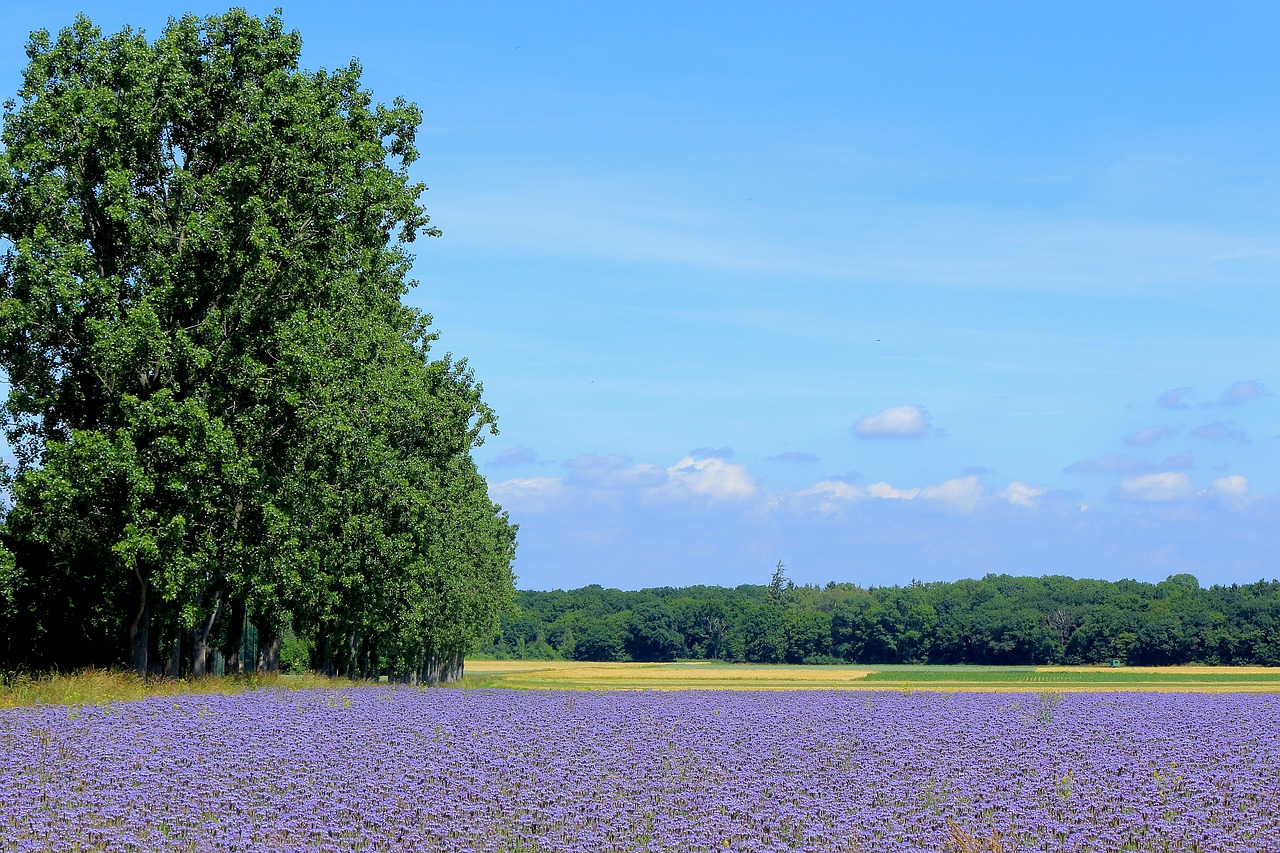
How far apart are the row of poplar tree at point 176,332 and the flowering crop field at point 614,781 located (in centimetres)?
897

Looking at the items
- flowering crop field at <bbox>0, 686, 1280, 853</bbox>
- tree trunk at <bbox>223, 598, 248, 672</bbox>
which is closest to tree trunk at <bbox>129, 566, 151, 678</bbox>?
tree trunk at <bbox>223, 598, 248, 672</bbox>

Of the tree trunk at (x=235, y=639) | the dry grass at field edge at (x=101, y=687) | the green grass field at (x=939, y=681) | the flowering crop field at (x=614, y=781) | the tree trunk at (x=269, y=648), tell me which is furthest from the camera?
the green grass field at (x=939, y=681)

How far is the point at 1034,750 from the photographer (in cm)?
1772

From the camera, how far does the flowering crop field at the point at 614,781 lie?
11109 mm

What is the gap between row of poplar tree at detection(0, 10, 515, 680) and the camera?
29.8 m

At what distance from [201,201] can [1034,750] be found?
985 inches

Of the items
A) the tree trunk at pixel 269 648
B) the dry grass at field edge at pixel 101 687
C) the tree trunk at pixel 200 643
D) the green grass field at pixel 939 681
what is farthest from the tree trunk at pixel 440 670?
the dry grass at field edge at pixel 101 687

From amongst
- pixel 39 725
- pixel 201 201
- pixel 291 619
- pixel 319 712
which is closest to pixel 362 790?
pixel 39 725

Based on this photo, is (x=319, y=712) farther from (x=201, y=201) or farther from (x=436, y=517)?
(x=436, y=517)

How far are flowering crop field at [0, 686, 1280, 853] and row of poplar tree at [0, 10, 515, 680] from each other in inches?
353

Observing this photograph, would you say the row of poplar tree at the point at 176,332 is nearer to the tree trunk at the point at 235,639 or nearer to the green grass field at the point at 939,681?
the tree trunk at the point at 235,639

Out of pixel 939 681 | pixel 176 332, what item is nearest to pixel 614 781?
pixel 176 332

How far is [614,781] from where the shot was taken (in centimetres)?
1402

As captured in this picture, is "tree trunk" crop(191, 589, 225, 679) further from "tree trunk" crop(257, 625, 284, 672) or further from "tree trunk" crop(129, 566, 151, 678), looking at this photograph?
"tree trunk" crop(257, 625, 284, 672)
